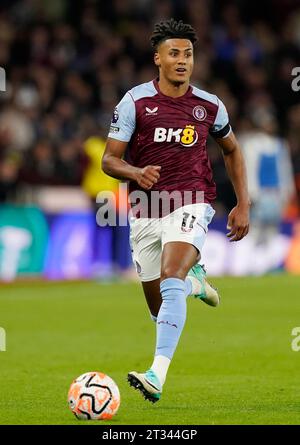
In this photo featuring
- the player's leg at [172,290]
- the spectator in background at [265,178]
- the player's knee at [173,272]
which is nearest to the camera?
the player's leg at [172,290]

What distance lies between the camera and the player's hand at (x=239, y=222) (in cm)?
812

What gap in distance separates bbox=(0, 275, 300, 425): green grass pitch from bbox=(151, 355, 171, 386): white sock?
0.73 feet

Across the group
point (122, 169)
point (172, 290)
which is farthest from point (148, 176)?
point (172, 290)

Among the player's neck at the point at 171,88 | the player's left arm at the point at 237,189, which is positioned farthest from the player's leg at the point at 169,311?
the player's neck at the point at 171,88

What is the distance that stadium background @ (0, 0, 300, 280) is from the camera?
18.1 metres

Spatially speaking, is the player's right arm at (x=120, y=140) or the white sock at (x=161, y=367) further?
the player's right arm at (x=120, y=140)

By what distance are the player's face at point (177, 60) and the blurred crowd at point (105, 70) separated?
10189 mm

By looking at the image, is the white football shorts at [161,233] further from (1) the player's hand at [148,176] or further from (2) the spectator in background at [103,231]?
(2) the spectator in background at [103,231]

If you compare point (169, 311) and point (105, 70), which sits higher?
point (105, 70)

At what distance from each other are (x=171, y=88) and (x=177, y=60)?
9.1 inches

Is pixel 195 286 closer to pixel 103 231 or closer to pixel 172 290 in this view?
pixel 172 290

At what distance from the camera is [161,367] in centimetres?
735

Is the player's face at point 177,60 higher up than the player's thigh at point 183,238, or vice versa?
the player's face at point 177,60

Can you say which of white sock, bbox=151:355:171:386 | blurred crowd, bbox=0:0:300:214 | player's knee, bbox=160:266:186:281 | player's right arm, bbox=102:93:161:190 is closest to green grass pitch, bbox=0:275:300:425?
white sock, bbox=151:355:171:386
